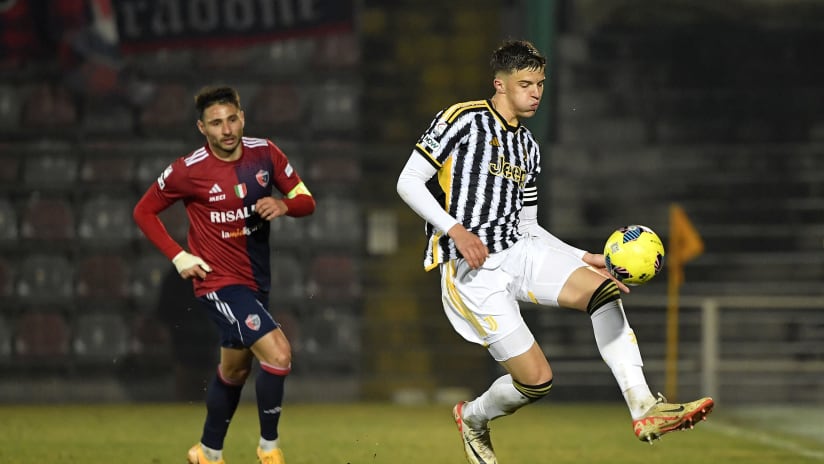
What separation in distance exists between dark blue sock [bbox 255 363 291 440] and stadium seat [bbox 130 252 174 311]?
208 inches

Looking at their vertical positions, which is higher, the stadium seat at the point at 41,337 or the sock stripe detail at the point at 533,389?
the sock stripe detail at the point at 533,389

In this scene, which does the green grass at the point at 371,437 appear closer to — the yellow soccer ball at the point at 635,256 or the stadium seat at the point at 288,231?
the stadium seat at the point at 288,231

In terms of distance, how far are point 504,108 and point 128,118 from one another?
613cm

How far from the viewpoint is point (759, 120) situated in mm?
11539

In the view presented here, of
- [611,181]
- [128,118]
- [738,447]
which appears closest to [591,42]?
[611,181]

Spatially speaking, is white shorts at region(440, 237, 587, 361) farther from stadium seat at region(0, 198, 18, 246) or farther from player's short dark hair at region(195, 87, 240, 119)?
stadium seat at region(0, 198, 18, 246)

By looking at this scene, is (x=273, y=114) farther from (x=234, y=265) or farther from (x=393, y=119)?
(x=234, y=265)

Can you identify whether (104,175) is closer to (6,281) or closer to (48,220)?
(48,220)

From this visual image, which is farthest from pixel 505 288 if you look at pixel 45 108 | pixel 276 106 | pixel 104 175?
pixel 45 108

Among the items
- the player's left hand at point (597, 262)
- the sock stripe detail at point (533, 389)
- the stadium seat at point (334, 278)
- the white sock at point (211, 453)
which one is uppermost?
the player's left hand at point (597, 262)

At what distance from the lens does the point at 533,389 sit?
18.2 feet

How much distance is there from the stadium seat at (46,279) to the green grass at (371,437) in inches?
36.7

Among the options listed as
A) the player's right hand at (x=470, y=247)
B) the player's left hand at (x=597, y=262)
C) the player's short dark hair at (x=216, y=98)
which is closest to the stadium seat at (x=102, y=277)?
the player's short dark hair at (x=216, y=98)

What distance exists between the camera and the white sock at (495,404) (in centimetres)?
567
